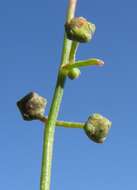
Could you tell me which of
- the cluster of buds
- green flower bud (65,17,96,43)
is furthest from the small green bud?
green flower bud (65,17,96,43)

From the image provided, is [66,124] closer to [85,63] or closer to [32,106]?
[32,106]

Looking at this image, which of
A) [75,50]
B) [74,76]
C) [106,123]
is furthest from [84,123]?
[75,50]

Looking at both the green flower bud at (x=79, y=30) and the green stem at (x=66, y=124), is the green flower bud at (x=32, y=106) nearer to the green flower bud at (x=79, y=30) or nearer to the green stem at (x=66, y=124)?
the green stem at (x=66, y=124)

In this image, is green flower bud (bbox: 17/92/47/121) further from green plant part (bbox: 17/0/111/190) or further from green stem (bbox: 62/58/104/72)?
green stem (bbox: 62/58/104/72)

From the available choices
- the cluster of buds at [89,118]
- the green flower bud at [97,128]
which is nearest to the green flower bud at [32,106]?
the cluster of buds at [89,118]

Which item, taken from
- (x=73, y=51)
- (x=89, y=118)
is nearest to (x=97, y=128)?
(x=89, y=118)
